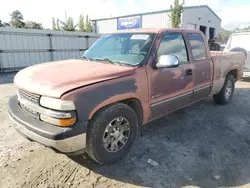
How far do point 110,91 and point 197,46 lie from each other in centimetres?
258

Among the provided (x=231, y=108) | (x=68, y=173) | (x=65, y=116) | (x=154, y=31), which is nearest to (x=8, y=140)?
(x=68, y=173)

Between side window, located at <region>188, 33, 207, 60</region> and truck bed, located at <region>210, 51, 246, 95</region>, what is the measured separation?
377mm

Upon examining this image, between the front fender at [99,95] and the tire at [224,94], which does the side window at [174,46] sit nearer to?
the front fender at [99,95]

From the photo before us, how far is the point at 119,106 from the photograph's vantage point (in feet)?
9.71

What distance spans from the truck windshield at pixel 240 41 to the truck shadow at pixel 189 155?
526 centimetres

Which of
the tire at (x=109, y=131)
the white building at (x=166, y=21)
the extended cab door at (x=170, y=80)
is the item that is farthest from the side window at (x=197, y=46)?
the white building at (x=166, y=21)

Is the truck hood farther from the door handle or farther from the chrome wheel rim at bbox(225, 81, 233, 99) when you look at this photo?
the chrome wheel rim at bbox(225, 81, 233, 99)

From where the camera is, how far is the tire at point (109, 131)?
107 inches

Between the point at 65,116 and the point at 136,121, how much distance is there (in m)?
1.15

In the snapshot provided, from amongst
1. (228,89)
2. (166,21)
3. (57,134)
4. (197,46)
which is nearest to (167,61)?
(197,46)

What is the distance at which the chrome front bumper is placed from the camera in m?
2.45

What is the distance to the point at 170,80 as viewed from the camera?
369 centimetres

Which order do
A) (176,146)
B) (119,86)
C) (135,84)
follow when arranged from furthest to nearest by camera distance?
(176,146), (135,84), (119,86)

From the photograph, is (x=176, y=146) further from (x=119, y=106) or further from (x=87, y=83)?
(x=87, y=83)
